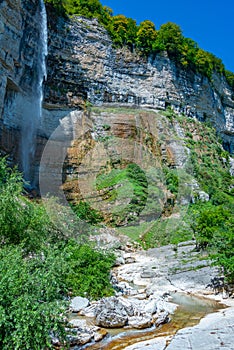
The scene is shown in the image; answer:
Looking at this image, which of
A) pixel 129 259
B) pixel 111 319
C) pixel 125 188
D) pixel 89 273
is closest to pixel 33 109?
pixel 125 188

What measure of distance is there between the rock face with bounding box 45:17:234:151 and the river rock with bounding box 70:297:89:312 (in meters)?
24.5

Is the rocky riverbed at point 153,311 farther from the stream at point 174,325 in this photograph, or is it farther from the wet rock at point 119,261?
the wet rock at point 119,261

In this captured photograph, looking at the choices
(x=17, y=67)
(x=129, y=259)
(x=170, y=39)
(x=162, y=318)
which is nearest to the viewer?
(x=162, y=318)

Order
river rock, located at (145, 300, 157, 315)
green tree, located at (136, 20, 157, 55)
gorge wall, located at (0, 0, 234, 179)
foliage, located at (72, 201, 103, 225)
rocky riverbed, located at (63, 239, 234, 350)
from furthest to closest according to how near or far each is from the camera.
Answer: green tree, located at (136, 20, 157, 55) < gorge wall, located at (0, 0, 234, 179) < foliage, located at (72, 201, 103, 225) < river rock, located at (145, 300, 157, 315) < rocky riverbed, located at (63, 239, 234, 350)

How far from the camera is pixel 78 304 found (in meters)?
10.9

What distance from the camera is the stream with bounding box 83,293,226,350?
8172mm

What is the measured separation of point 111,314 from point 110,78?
32265 millimetres

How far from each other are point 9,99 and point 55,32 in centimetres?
1138

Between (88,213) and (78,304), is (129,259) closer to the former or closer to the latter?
(88,213)

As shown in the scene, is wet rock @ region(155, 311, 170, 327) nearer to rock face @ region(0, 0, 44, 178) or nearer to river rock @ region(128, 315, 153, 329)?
river rock @ region(128, 315, 153, 329)

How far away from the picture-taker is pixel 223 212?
18.3 metres

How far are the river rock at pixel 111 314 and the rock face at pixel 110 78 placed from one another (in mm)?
25601

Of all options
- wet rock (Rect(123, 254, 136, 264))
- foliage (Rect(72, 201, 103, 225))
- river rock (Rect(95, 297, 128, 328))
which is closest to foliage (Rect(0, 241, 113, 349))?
river rock (Rect(95, 297, 128, 328))

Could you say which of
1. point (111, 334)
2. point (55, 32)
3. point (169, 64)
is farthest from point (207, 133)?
point (111, 334)
